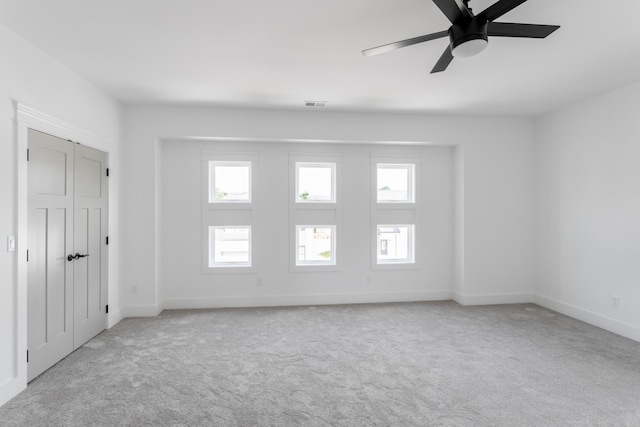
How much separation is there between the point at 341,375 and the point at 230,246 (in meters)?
2.72

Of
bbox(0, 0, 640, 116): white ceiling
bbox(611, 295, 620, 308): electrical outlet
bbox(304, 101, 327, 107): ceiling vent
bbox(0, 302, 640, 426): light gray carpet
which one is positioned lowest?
bbox(0, 302, 640, 426): light gray carpet

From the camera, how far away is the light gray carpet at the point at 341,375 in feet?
7.36

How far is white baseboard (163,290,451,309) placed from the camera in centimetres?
464

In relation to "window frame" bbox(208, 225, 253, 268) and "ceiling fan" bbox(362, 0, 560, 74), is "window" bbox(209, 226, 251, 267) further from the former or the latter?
"ceiling fan" bbox(362, 0, 560, 74)

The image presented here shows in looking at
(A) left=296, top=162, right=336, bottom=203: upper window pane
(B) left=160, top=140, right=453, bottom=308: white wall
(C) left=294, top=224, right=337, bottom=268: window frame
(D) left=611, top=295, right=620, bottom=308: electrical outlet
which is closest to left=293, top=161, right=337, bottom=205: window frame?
(A) left=296, top=162, right=336, bottom=203: upper window pane

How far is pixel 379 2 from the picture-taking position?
84.3 inches

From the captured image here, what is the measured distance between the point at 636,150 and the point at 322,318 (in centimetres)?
409

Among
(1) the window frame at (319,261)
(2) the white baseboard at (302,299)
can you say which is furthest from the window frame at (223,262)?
(1) the window frame at (319,261)

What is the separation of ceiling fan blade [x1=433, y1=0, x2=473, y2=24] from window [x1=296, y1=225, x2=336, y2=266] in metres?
3.39

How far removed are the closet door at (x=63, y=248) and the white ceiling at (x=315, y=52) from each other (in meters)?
0.92

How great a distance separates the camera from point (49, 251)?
290 cm

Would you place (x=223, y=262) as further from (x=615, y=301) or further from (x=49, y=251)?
(x=615, y=301)

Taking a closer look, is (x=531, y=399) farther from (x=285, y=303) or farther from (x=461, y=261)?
(x=285, y=303)

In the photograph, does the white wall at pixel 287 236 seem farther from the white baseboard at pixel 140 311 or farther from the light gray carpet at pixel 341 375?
the light gray carpet at pixel 341 375
